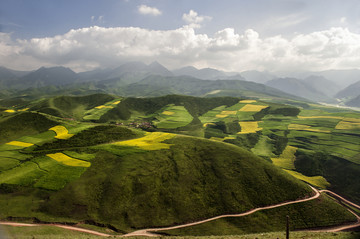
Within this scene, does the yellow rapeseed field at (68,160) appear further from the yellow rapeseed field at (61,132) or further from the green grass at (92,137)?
the yellow rapeseed field at (61,132)

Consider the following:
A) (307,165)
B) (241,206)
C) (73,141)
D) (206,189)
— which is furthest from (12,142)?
(307,165)

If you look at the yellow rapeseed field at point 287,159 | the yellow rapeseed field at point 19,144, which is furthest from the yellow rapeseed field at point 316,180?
the yellow rapeseed field at point 19,144

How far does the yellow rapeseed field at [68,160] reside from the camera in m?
67.6

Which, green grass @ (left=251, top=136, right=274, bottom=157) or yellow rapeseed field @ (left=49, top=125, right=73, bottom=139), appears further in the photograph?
green grass @ (left=251, top=136, right=274, bottom=157)

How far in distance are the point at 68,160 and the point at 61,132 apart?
121 ft

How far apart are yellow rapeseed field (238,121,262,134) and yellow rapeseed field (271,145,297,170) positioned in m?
38.4

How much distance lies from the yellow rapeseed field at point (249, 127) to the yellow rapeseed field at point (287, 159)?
38.4m

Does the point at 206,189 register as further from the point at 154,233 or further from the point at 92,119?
the point at 92,119

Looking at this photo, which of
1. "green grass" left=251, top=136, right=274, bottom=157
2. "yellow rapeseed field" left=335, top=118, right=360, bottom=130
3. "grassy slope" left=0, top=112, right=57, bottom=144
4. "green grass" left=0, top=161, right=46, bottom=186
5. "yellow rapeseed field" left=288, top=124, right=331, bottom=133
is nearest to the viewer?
"green grass" left=0, top=161, right=46, bottom=186

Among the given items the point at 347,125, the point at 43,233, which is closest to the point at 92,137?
the point at 43,233

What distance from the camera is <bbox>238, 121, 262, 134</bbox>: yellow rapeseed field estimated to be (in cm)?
15485

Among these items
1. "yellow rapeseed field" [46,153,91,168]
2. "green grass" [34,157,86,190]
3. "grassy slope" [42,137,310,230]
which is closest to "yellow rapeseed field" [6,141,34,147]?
"yellow rapeseed field" [46,153,91,168]

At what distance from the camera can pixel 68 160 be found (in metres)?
70.1

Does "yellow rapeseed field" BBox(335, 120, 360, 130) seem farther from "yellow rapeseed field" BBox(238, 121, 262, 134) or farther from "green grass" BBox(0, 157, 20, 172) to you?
"green grass" BBox(0, 157, 20, 172)
